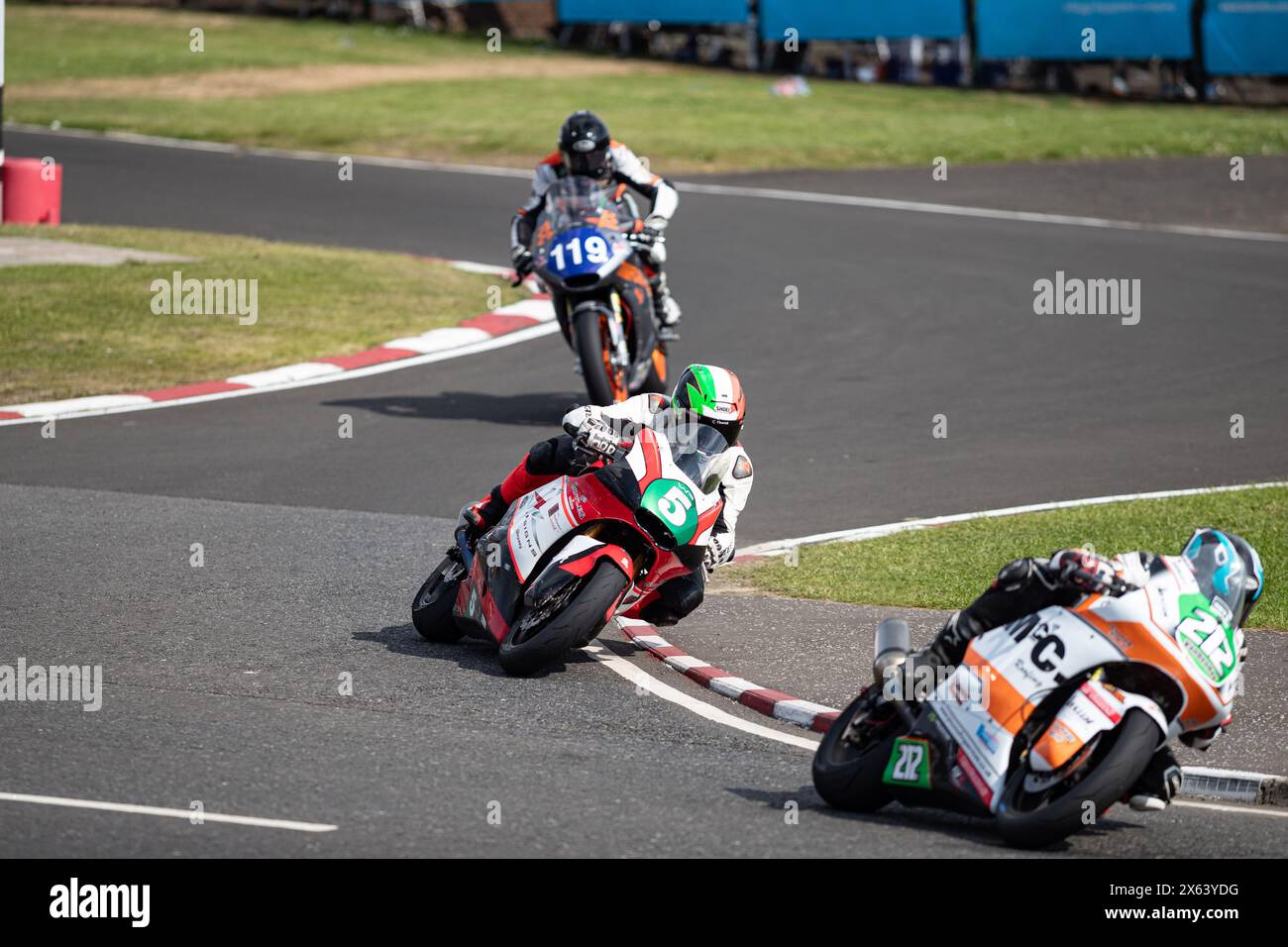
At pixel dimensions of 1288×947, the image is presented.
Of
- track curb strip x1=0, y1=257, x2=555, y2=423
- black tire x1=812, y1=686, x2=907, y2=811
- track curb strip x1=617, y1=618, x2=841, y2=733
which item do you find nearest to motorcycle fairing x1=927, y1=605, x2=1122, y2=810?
black tire x1=812, y1=686, x2=907, y2=811

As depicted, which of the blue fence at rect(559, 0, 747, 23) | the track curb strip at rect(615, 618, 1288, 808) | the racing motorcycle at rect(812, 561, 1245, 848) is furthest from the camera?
→ the blue fence at rect(559, 0, 747, 23)

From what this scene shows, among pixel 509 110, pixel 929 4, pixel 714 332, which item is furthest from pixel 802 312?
pixel 929 4

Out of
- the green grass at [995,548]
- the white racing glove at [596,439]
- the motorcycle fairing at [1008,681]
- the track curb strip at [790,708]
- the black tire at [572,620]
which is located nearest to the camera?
the motorcycle fairing at [1008,681]

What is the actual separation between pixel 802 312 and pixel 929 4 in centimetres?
1894

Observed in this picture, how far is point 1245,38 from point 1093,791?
30.4m

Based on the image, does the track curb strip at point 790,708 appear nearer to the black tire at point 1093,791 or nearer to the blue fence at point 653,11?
the black tire at point 1093,791

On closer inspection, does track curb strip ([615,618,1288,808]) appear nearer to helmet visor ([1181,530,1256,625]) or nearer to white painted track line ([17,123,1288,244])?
helmet visor ([1181,530,1256,625])

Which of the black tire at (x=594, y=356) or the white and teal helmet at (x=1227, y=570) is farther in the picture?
the black tire at (x=594, y=356)

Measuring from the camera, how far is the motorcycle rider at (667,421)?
8831 millimetres

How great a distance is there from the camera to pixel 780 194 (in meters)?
26.2

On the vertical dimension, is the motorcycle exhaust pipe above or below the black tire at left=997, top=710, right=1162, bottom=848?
above

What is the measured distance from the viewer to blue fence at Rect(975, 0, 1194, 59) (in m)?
33.9

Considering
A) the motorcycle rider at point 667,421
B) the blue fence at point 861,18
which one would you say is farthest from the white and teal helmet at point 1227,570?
the blue fence at point 861,18

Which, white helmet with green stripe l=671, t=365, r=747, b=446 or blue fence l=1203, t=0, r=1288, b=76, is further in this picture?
blue fence l=1203, t=0, r=1288, b=76
